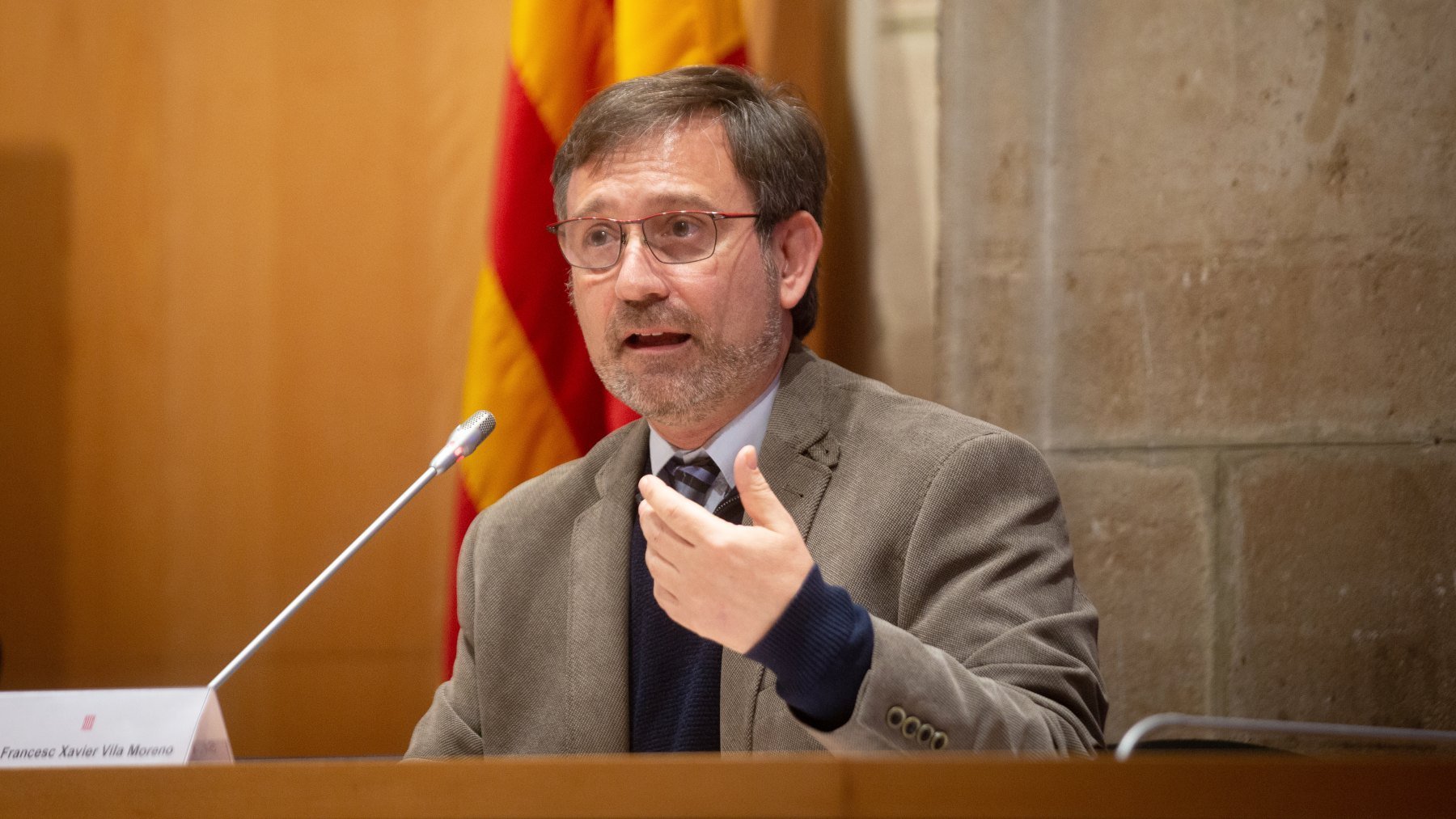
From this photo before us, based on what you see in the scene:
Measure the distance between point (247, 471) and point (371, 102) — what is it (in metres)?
0.82

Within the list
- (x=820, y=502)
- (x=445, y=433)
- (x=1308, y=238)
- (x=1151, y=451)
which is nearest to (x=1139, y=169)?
(x=1308, y=238)

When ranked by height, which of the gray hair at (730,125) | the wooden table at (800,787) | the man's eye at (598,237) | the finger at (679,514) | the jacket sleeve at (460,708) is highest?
the gray hair at (730,125)

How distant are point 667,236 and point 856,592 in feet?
1.91

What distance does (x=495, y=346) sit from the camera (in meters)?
2.20

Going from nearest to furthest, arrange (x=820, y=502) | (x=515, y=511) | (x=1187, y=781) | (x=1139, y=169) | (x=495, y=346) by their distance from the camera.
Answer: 1. (x=1187, y=781)
2. (x=820, y=502)
3. (x=515, y=511)
4. (x=1139, y=169)
5. (x=495, y=346)

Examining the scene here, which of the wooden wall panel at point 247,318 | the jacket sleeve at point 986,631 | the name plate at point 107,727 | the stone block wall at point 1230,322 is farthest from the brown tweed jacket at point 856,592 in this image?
the wooden wall panel at point 247,318

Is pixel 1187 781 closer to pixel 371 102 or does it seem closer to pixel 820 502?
pixel 820 502

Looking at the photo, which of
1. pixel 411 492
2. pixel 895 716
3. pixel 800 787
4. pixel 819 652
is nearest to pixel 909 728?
pixel 895 716

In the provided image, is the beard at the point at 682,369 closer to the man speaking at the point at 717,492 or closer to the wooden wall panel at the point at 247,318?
the man speaking at the point at 717,492

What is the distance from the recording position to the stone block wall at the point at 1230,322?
196 centimetres

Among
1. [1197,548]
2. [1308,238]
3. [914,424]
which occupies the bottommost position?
[1197,548]

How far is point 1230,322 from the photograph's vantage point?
2027mm

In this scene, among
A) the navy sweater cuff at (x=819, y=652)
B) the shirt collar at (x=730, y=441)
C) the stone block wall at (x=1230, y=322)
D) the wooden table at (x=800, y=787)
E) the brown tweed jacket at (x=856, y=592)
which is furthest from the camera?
the stone block wall at (x=1230, y=322)

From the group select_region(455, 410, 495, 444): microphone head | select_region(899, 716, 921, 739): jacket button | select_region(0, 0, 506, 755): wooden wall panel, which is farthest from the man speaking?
select_region(0, 0, 506, 755): wooden wall panel
